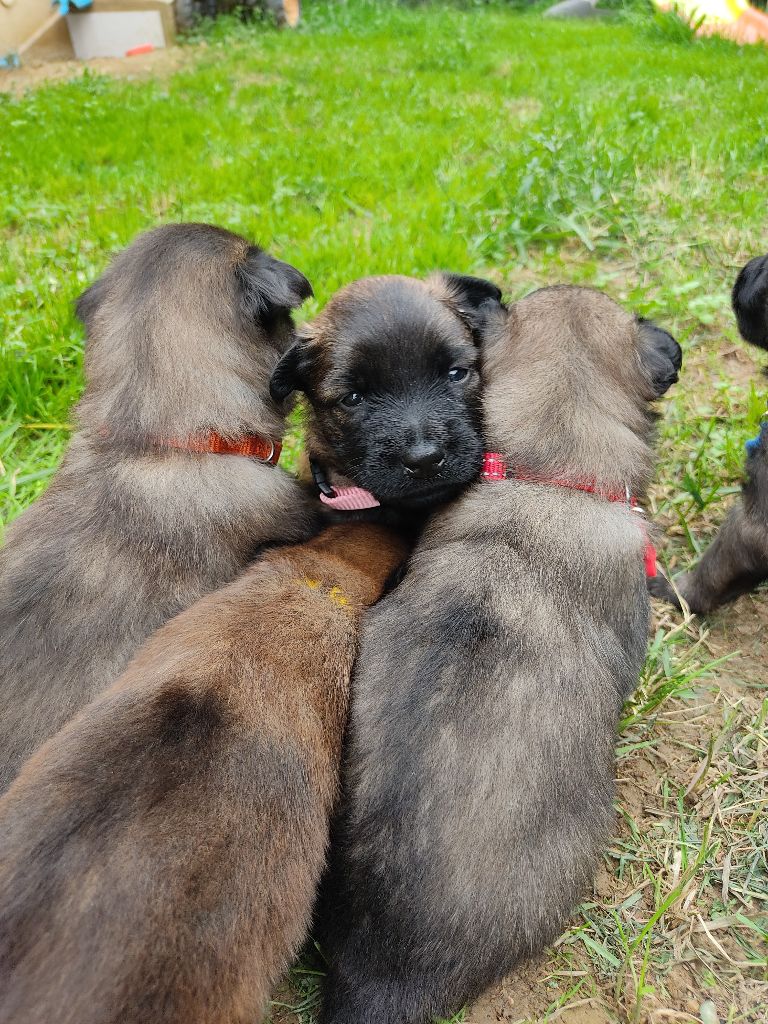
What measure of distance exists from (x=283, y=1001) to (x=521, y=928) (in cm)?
67

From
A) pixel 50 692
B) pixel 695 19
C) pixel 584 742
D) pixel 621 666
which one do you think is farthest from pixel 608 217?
pixel 695 19

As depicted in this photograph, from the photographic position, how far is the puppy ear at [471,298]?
10.7 feet

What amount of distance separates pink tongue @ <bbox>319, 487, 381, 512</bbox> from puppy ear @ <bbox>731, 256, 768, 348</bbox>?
5.53ft

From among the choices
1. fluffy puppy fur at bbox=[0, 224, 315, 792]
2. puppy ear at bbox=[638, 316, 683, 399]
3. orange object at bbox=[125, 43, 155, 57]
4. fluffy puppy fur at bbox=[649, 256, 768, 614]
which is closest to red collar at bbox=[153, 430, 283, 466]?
fluffy puppy fur at bbox=[0, 224, 315, 792]

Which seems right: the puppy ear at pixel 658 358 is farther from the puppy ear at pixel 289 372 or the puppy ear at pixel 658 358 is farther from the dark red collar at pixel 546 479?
the puppy ear at pixel 289 372

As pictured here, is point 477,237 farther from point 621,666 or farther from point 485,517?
point 621,666

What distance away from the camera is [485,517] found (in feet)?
8.86

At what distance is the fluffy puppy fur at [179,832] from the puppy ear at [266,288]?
1260 mm

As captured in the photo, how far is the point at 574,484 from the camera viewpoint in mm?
2744

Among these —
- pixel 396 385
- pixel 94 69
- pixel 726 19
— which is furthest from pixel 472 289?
pixel 726 19

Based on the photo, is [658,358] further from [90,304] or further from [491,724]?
[90,304]

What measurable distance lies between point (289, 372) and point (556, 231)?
2.68m

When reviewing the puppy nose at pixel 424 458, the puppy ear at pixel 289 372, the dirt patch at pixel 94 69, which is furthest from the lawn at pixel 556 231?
the puppy ear at pixel 289 372

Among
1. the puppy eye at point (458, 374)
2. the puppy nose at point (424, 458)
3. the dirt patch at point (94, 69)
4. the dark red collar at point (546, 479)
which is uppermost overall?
the dirt patch at point (94, 69)
